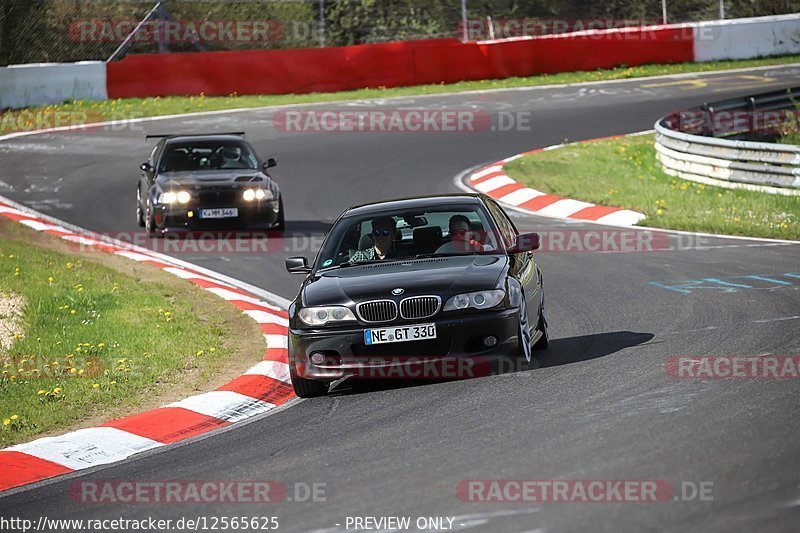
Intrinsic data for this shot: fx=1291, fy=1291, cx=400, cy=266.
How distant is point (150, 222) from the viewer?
1892 centimetres

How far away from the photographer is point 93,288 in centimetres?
1370

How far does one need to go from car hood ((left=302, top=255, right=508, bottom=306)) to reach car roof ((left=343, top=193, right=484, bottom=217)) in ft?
2.26

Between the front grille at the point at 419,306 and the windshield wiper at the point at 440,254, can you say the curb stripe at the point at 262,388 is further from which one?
the windshield wiper at the point at 440,254

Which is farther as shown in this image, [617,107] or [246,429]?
[617,107]

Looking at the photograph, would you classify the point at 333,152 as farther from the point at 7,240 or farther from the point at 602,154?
the point at 7,240

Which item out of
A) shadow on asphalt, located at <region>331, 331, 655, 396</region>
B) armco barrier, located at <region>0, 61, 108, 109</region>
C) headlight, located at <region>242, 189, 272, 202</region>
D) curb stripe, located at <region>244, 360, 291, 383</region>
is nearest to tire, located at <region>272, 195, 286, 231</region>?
headlight, located at <region>242, 189, 272, 202</region>

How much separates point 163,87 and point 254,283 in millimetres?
18667

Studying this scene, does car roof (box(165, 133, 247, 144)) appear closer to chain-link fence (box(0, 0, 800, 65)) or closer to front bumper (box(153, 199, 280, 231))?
front bumper (box(153, 199, 280, 231))

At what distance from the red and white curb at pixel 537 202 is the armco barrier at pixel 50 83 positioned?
12421 mm

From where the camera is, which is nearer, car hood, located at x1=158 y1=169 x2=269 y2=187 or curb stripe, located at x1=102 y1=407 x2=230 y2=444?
→ curb stripe, located at x1=102 y1=407 x2=230 y2=444

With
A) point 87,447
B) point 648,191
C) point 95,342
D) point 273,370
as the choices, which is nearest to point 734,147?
point 648,191

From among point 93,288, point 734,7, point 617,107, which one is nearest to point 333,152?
point 617,107

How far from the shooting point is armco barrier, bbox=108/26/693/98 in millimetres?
32812

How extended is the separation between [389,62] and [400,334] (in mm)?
26171
